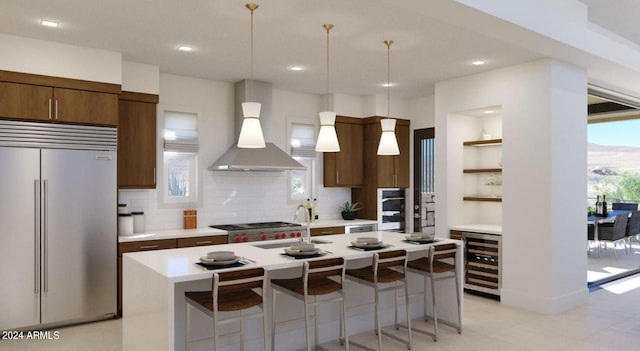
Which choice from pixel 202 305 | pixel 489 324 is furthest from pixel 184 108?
pixel 489 324

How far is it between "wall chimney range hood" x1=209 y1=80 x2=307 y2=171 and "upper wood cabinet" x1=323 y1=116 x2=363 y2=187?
3.60ft

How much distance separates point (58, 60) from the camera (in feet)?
15.2

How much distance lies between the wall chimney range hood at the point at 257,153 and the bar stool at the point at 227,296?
8.94 ft

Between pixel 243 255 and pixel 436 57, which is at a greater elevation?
pixel 436 57

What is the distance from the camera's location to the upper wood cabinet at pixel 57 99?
→ 4.38m

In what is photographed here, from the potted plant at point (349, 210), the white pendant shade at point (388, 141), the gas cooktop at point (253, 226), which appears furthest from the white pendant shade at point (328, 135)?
the potted plant at point (349, 210)

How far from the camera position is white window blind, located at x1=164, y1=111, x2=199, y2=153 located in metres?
5.95

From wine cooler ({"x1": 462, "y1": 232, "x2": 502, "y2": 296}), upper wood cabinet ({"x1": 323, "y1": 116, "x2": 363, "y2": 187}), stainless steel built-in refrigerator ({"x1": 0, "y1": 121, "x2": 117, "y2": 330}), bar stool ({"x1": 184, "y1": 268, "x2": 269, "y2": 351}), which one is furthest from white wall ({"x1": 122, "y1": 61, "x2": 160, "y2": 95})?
wine cooler ({"x1": 462, "y1": 232, "x2": 502, "y2": 296})

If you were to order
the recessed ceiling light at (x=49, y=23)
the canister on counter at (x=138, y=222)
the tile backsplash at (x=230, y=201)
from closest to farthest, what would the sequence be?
the recessed ceiling light at (x=49, y=23) < the canister on counter at (x=138, y=222) < the tile backsplash at (x=230, y=201)

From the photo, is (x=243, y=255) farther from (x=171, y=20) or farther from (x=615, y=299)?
(x=615, y=299)

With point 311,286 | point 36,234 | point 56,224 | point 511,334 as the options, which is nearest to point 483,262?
point 511,334

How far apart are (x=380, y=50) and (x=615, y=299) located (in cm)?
421

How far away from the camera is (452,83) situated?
20.4 ft

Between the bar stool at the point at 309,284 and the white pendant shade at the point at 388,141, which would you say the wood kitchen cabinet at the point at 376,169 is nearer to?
the white pendant shade at the point at 388,141
